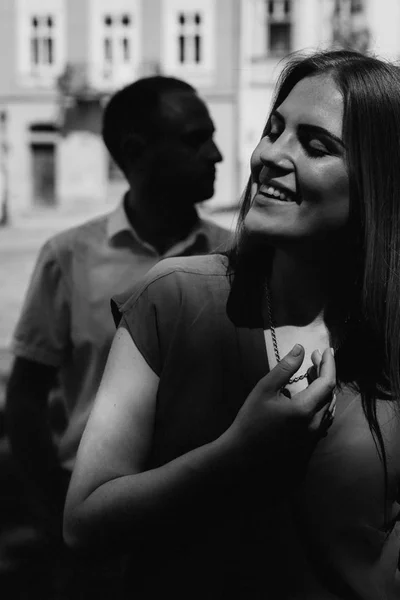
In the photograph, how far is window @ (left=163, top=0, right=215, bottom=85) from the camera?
997 inches

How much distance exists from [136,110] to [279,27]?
75.7 ft

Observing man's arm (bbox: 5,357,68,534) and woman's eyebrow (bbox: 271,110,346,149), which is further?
man's arm (bbox: 5,357,68,534)

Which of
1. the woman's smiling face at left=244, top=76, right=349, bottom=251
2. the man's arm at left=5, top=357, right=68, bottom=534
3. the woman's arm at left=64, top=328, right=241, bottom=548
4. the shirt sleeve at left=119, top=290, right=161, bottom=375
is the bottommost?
the man's arm at left=5, top=357, right=68, bottom=534

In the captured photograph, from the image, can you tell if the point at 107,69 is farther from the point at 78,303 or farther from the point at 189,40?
the point at 78,303

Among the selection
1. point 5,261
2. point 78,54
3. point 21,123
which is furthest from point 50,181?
point 5,261

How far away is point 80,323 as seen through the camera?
246cm

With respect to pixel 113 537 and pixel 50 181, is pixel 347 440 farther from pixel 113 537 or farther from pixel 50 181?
pixel 50 181

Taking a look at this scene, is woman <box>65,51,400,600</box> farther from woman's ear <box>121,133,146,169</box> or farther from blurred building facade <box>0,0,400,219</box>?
blurred building facade <box>0,0,400,219</box>

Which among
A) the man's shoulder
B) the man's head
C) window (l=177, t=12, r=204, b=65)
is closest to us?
the man's shoulder

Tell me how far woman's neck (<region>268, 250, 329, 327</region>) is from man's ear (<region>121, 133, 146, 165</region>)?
1.42m

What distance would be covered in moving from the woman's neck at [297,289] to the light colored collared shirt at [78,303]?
3.23ft

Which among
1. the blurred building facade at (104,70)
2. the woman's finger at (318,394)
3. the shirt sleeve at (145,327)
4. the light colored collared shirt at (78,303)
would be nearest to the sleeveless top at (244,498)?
the shirt sleeve at (145,327)

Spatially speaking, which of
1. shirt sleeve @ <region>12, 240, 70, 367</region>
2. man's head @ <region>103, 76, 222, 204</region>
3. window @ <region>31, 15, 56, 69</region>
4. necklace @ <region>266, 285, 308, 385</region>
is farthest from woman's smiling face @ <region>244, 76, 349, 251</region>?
window @ <region>31, 15, 56, 69</region>

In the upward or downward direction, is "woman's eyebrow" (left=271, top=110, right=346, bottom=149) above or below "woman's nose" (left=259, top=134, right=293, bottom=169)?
above
